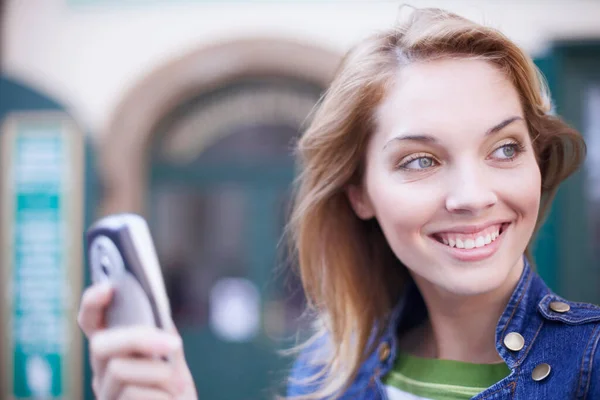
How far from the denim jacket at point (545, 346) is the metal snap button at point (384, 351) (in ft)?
0.90

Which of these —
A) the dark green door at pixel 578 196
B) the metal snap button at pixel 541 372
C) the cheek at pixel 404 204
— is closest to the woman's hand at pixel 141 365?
the cheek at pixel 404 204

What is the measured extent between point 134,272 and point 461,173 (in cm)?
49

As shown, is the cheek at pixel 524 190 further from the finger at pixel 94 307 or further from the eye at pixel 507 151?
the finger at pixel 94 307

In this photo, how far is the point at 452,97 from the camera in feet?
3.02

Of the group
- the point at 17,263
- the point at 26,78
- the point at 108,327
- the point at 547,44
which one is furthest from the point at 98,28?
the point at 108,327

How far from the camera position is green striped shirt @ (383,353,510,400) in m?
1.00

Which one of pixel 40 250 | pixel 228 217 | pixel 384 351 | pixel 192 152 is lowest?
pixel 40 250

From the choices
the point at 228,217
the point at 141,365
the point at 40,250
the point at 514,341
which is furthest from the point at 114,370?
the point at 228,217

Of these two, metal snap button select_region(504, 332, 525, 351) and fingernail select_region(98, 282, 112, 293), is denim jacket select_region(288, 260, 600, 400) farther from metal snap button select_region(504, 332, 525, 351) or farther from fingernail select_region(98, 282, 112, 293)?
fingernail select_region(98, 282, 112, 293)

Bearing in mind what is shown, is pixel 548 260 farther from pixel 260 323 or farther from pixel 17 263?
pixel 17 263

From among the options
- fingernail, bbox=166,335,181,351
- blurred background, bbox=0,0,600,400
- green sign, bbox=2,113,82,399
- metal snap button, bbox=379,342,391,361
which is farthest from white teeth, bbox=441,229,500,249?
green sign, bbox=2,113,82,399

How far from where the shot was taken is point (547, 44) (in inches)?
167

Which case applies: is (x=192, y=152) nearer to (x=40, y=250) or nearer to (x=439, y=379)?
(x=40, y=250)

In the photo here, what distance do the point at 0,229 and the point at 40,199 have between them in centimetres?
36
